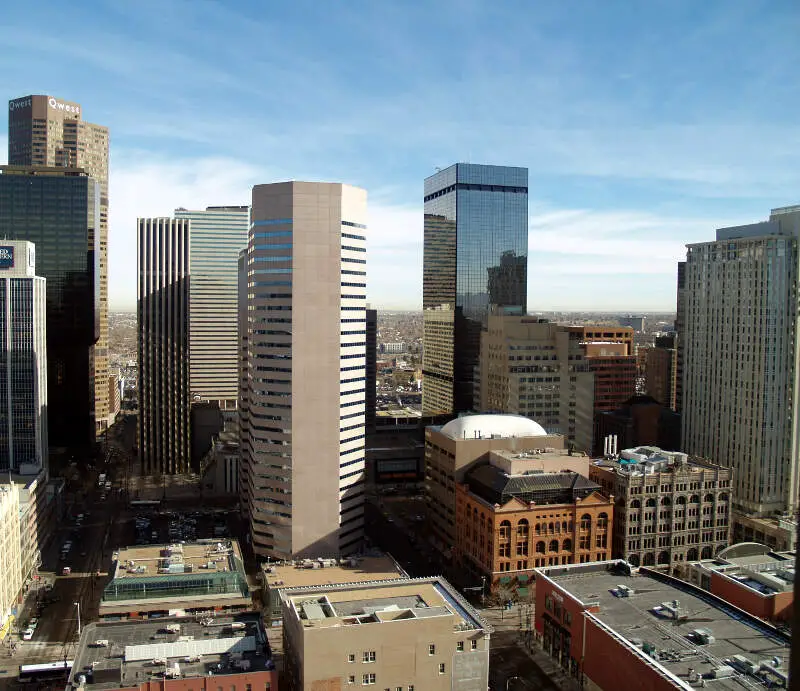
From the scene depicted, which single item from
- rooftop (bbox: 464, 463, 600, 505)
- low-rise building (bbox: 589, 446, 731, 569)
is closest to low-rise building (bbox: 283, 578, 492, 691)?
rooftop (bbox: 464, 463, 600, 505)

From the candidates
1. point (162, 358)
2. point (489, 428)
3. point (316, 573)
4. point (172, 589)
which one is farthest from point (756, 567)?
point (162, 358)

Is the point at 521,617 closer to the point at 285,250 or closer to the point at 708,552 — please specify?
the point at 708,552

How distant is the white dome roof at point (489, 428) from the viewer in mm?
126500

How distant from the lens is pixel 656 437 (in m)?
196

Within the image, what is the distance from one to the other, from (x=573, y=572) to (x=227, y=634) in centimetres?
4202

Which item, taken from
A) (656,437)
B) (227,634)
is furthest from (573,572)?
(656,437)

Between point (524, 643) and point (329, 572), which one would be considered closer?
point (524, 643)

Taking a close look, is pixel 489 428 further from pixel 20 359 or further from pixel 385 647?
pixel 20 359

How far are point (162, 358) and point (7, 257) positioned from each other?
56.6 m

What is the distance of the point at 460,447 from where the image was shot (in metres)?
122

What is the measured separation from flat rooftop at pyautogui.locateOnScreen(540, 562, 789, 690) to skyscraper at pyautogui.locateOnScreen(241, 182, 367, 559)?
124 feet

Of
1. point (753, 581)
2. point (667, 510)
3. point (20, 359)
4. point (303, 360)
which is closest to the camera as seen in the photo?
point (753, 581)

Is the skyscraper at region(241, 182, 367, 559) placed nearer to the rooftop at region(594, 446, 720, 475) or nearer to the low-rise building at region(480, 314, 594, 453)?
the rooftop at region(594, 446, 720, 475)

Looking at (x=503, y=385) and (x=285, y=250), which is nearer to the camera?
(x=285, y=250)
